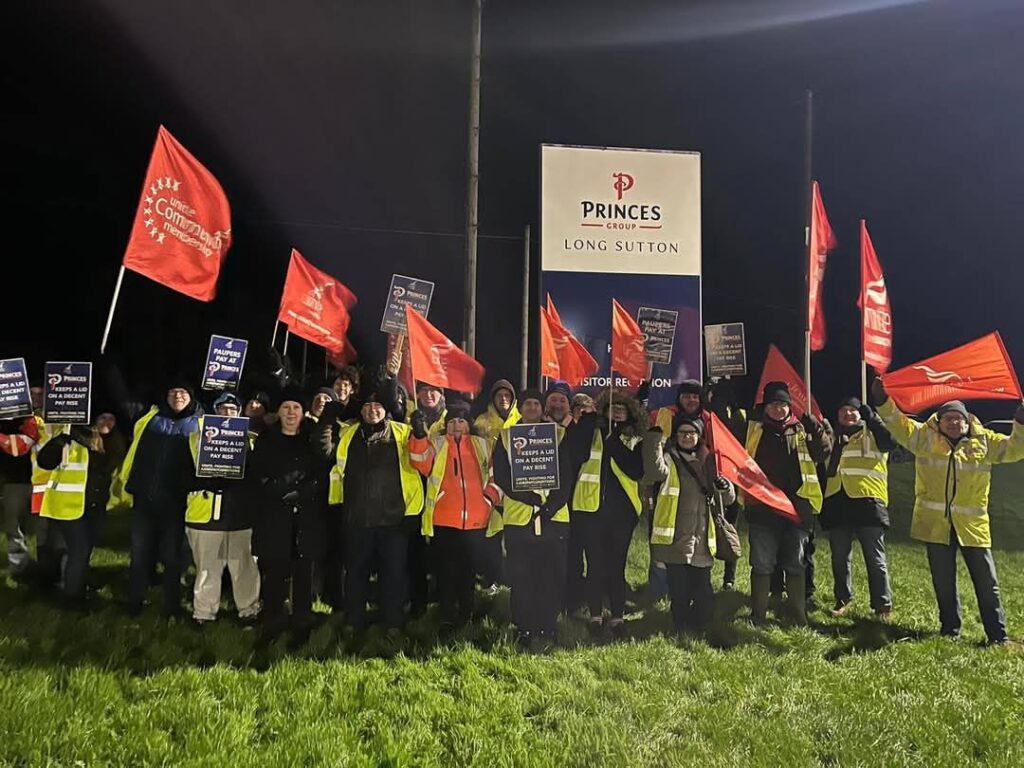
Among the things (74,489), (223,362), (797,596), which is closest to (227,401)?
(223,362)

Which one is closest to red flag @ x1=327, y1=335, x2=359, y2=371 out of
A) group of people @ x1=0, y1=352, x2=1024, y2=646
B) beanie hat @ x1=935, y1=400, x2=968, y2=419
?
group of people @ x1=0, y1=352, x2=1024, y2=646

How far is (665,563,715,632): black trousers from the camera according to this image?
6523 mm

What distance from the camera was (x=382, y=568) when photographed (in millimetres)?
6152

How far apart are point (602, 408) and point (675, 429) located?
74cm

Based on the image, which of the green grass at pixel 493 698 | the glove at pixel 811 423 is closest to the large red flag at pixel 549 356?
the glove at pixel 811 423

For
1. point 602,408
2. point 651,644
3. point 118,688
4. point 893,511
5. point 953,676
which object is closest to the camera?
point 118,688

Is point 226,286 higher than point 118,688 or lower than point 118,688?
higher

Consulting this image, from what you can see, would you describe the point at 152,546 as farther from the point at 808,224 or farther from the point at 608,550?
the point at 808,224

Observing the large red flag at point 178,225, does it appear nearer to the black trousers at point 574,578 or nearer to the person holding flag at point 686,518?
the black trousers at point 574,578

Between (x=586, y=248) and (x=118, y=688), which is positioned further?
(x=586, y=248)

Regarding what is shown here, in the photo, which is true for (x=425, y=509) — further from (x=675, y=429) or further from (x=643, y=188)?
(x=643, y=188)

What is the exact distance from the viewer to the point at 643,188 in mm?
10438

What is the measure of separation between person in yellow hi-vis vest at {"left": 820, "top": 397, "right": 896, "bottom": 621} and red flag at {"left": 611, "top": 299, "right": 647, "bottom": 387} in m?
2.15

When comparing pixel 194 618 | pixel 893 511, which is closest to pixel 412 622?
pixel 194 618
